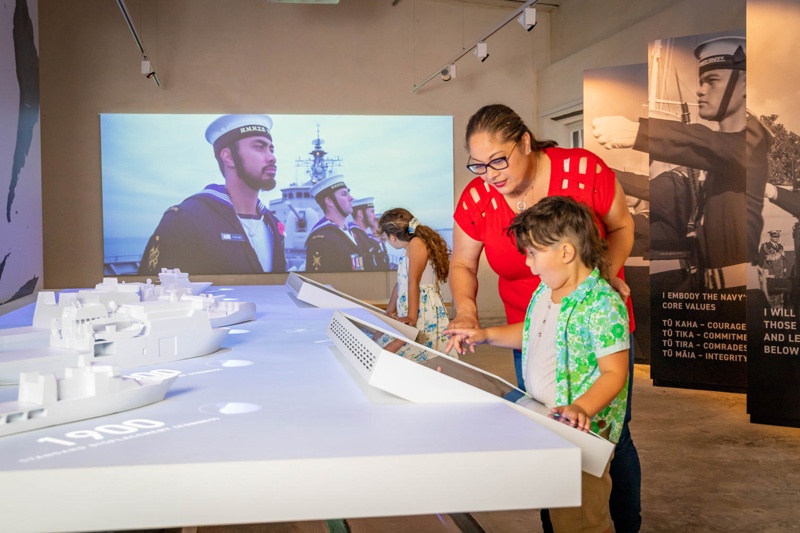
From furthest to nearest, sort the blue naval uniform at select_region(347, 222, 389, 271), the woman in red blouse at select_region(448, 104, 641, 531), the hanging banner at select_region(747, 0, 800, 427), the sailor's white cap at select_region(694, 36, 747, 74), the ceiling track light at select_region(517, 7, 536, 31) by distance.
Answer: the blue naval uniform at select_region(347, 222, 389, 271), the sailor's white cap at select_region(694, 36, 747, 74), the ceiling track light at select_region(517, 7, 536, 31), the hanging banner at select_region(747, 0, 800, 427), the woman in red blouse at select_region(448, 104, 641, 531)

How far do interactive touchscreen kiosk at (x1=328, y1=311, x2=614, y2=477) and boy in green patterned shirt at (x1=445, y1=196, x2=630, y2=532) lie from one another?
0.57 ft

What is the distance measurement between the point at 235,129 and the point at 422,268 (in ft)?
18.7

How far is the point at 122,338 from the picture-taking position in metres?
1.95

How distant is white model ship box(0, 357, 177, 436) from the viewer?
135 cm

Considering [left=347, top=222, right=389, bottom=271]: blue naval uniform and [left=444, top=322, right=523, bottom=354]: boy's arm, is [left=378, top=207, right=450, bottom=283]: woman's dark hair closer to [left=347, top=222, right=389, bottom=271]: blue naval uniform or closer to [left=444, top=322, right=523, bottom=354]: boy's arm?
[left=444, top=322, right=523, bottom=354]: boy's arm

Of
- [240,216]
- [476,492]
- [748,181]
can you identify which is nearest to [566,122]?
[240,216]

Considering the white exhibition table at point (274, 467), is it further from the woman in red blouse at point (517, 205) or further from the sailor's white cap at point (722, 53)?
the sailor's white cap at point (722, 53)

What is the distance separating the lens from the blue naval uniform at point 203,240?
9.14 m

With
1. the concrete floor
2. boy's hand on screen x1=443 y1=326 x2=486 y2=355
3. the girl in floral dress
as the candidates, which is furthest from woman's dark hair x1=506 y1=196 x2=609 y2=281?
the girl in floral dress

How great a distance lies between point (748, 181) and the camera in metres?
4.82

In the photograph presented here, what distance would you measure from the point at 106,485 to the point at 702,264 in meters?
5.37

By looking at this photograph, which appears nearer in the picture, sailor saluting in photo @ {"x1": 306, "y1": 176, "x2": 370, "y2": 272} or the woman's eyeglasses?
the woman's eyeglasses

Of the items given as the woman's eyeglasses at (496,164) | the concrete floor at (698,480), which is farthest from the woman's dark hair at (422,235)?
the woman's eyeglasses at (496,164)

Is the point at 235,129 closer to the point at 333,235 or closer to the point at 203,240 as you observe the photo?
the point at 203,240
